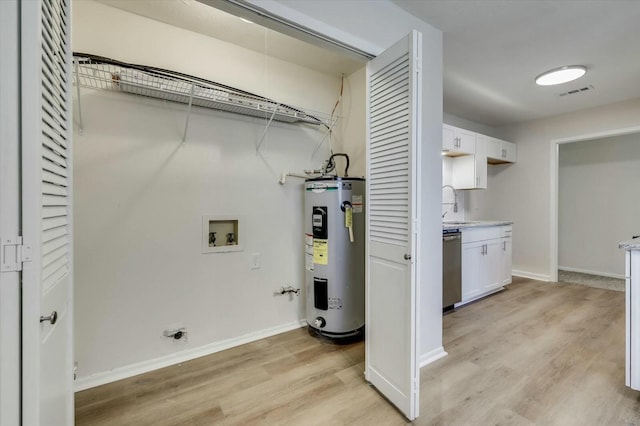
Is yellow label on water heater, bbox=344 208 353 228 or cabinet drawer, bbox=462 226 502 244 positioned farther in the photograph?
cabinet drawer, bbox=462 226 502 244

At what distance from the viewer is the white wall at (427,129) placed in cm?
182

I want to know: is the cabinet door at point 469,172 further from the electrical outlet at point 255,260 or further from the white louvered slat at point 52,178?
the white louvered slat at point 52,178

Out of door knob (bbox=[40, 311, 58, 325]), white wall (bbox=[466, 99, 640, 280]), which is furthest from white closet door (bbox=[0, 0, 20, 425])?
white wall (bbox=[466, 99, 640, 280])

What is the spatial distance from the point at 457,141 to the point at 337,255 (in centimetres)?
254

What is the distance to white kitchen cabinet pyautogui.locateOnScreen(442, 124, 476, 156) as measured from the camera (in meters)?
3.58

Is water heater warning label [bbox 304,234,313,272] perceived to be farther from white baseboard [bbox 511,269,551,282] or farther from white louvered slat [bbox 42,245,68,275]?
white baseboard [bbox 511,269,551,282]

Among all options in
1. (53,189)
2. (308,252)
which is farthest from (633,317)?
(53,189)

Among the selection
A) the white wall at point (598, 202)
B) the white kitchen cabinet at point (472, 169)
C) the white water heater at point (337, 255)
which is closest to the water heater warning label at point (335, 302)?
the white water heater at point (337, 255)

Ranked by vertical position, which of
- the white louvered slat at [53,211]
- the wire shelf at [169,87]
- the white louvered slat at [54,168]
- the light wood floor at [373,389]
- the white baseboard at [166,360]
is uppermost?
the wire shelf at [169,87]

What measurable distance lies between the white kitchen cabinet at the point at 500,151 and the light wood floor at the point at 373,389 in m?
2.58

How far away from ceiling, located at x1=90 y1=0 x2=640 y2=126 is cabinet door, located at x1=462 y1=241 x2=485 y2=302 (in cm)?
190

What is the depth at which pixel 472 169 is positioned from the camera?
4.00 m

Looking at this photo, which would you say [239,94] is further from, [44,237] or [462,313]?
[462,313]

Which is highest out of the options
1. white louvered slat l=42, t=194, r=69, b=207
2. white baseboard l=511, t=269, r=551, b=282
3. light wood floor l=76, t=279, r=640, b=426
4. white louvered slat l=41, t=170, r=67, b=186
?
white louvered slat l=41, t=170, r=67, b=186
